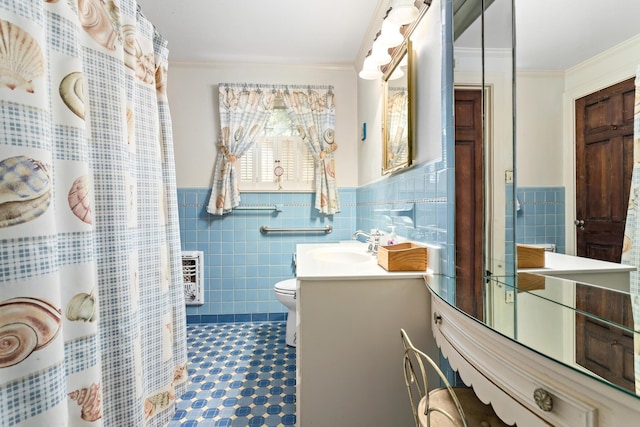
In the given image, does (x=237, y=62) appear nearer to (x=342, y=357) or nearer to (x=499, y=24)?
(x=499, y=24)

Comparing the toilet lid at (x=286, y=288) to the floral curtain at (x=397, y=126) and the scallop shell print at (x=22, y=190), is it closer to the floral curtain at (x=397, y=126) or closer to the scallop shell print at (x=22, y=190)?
the floral curtain at (x=397, y=126)

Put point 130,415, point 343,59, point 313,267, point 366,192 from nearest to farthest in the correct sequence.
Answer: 1. point 130,415
2. point 313,267
3. point 366,192
4. point 343,59

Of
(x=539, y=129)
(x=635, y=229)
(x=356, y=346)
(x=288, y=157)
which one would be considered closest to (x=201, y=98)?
(x=288, y=157)

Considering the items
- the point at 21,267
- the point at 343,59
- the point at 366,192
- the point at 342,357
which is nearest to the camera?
the point at 21,267

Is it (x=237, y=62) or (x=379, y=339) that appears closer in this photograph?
(x=379, y=339)

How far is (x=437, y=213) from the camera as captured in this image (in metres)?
1.21

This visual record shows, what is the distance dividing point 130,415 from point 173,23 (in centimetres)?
237

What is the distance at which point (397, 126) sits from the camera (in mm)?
1593

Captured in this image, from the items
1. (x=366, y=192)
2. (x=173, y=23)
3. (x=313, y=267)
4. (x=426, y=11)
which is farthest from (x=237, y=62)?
(x=313, y=267)

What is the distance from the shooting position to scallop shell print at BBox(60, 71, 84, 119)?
0.69m

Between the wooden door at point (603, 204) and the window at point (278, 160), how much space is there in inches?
84.7

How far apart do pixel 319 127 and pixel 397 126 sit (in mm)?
1175

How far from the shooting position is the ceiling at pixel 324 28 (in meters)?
0.64

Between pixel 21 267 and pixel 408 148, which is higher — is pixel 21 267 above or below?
below
